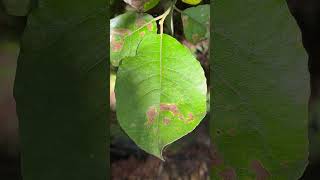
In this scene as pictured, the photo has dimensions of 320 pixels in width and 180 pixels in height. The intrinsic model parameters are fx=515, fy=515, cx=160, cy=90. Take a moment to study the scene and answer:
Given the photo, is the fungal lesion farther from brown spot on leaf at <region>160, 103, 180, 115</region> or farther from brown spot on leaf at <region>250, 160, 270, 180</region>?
brown spot on leaf at <region>250, 160, 270, 180</region>

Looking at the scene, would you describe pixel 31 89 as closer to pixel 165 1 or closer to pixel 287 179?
pixel 165 1

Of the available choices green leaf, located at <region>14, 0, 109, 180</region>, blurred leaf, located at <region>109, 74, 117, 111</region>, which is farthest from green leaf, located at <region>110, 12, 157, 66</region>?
blurred leaf, located at <region>109, 74, 117, 111</region>

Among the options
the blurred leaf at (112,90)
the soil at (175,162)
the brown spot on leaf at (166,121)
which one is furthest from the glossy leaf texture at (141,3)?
the soil at (175,162)

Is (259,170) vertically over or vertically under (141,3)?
under

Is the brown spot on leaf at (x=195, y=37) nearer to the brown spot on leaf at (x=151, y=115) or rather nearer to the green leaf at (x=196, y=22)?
the green leaf at (x=196, y=22)

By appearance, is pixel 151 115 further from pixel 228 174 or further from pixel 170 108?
pixel 228 174

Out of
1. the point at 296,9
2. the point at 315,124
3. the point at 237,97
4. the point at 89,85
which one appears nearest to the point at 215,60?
the point at 237,97

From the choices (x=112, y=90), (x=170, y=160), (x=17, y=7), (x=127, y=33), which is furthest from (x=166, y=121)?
(x=170, y=160)
